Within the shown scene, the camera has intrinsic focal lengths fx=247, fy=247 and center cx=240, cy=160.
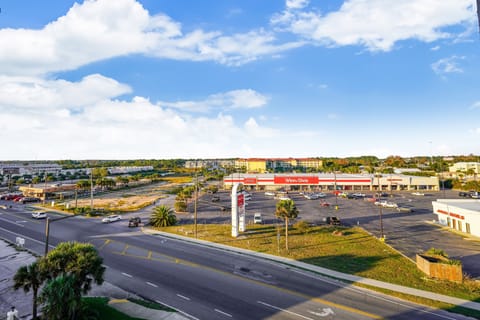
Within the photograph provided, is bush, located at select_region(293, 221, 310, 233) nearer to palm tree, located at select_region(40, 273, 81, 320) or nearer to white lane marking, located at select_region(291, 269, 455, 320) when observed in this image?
white lane marking, located at select_region(291, 269, 455, 320)

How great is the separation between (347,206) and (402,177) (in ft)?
149

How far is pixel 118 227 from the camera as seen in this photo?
43.8 metres

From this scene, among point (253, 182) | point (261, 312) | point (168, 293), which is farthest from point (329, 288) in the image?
point (253, 182)

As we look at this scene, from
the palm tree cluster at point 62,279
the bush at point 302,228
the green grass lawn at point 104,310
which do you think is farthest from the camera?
the bush at point 302,228

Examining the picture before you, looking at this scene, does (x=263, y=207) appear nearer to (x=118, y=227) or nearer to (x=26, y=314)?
(x=118, y=227)

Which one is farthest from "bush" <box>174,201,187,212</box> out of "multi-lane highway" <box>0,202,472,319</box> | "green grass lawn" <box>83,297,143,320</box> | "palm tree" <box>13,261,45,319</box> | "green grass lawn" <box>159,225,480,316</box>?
"palm tree" <box>13,261,45,319</box>

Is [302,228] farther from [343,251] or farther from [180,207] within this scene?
[180,207]

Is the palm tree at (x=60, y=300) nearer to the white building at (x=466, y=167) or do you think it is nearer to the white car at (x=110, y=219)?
the white car at (x=110, y=219)

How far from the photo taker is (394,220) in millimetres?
48969

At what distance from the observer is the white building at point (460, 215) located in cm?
3840

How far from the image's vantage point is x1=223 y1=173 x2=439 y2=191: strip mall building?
92.7 meters

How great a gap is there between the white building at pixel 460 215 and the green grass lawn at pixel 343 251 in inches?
632

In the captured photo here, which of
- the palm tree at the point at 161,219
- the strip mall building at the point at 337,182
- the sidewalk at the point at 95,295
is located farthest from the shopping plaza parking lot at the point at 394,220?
the sidewalk at the point at 95,295

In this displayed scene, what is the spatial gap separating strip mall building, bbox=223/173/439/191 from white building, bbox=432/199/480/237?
4427 cm
